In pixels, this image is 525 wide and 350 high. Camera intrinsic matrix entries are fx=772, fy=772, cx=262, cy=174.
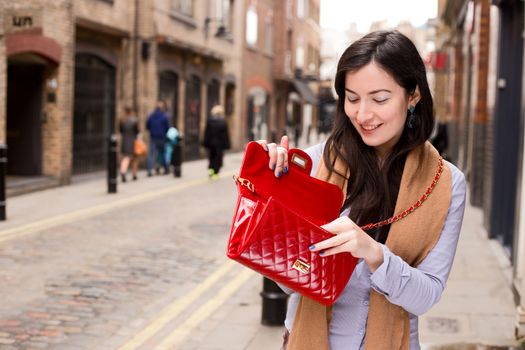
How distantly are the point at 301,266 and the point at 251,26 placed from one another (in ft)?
105

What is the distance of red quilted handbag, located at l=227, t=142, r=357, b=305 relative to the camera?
5.96 ft

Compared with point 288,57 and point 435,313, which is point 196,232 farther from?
point 288,57

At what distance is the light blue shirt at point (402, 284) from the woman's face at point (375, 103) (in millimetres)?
226

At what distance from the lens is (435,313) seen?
20.2 ft

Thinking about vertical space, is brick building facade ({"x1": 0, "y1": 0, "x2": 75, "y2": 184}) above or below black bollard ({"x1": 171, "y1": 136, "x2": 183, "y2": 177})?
above

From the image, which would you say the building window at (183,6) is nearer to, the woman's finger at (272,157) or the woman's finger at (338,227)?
the woman's finger at (272,157)

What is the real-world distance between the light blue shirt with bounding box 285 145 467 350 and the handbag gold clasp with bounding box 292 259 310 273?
0.17m

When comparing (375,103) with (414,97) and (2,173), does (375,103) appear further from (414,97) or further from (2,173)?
(2,173)

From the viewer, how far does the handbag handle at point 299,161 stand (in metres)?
2.03

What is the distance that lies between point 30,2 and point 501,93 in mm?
8967

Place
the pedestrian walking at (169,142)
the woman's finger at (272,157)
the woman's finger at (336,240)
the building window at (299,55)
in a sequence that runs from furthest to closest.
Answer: the building window at (299,55) → the pedestrian walking at (169,142) → the woman's finger at (272,157) → the woman's finger at (336,240)

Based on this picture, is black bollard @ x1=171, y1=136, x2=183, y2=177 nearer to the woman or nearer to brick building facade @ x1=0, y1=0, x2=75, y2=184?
brick building facade @ x1=0, y1=0, x2=75, y2=184

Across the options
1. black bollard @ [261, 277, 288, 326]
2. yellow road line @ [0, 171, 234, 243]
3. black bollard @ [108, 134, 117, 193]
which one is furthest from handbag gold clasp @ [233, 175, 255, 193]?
black bollard @ [108, 134, 117, 193]

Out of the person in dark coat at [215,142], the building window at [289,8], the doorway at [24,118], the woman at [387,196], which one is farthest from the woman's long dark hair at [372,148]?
the building window at [289,8]
